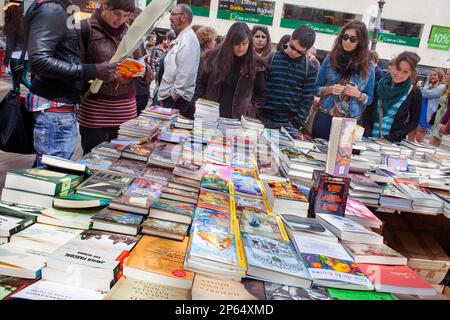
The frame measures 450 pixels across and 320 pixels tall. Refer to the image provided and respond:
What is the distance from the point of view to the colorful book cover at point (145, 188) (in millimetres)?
1493

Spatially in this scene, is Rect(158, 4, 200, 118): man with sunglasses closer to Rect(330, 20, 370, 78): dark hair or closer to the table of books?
Rect(330, 20, 370, 78): dark hair

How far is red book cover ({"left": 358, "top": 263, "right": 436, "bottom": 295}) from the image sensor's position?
42.0 inches

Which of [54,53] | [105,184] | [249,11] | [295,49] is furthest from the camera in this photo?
[249,11]

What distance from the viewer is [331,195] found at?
5.17 ft

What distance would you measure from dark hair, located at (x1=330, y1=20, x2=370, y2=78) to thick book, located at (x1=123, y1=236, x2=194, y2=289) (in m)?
2.51

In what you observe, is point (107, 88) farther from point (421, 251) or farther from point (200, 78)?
point (421, 251)

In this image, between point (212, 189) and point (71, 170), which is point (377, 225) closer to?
point (212, 189)

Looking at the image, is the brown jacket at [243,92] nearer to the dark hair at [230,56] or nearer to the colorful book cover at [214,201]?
the dark hair at [230,56]

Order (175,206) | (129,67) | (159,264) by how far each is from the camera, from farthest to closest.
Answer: (129,67) < (175,206) < (159,264)

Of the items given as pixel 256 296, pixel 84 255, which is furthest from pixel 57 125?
pixel 256 296

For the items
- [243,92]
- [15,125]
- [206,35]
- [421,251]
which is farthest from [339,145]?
[206,35]

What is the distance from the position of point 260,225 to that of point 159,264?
454 millimetres

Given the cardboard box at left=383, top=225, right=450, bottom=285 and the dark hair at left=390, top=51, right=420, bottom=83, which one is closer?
the cardboard box at left=383, top=225, right=450, bottom=285

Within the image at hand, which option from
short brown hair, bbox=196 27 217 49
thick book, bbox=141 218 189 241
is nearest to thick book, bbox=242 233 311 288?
thick book, bbox=141 218 189 241
